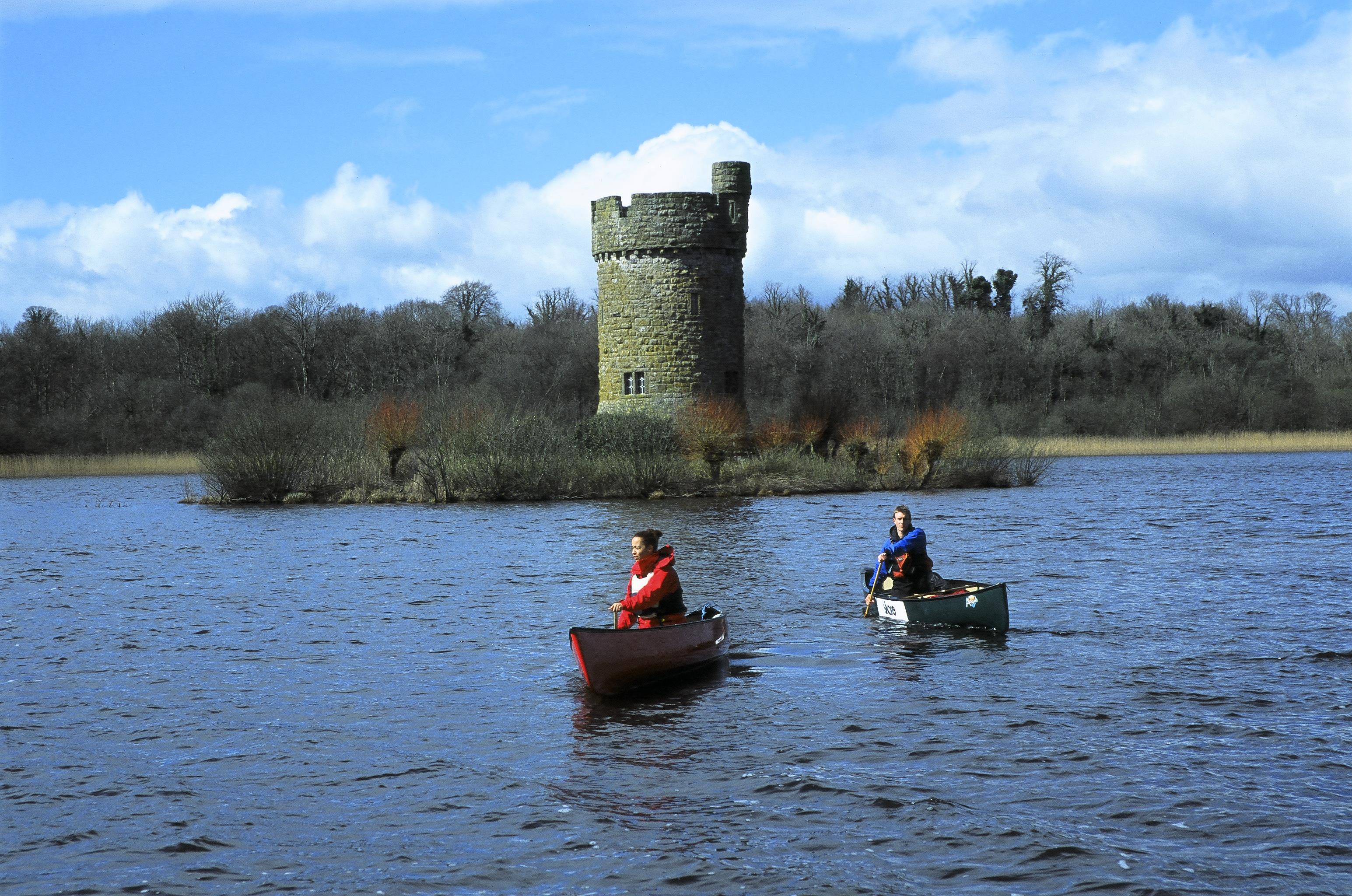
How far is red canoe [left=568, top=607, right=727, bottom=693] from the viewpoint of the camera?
1131 centimetres

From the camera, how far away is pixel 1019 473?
41.9 meters

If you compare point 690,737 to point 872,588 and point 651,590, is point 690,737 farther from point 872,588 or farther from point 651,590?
point 872,588

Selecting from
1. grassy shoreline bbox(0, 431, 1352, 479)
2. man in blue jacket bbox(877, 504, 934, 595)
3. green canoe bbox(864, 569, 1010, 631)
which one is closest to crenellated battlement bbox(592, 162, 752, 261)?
grassy shoreline bbox(0, 431, 1352, 479)

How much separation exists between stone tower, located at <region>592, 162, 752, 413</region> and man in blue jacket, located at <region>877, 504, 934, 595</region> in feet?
77.3

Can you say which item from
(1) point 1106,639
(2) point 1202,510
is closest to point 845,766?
(1) point 1106,639

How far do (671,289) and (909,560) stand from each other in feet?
80.0

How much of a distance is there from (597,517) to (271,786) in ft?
72.0

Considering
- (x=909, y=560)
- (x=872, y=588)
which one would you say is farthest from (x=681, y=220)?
(x=909, y=560)

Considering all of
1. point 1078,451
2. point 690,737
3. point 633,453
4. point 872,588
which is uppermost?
point 633,453

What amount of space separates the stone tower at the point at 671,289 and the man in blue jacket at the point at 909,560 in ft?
77.3

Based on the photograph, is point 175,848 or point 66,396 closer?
point 175,848

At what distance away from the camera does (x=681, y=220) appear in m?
38.6

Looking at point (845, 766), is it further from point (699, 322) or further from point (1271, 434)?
point (1271, 434)

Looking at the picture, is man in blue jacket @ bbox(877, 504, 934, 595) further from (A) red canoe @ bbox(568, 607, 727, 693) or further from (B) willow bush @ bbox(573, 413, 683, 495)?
(B) willow bush @ bbox(573, 413, 683, 495)
